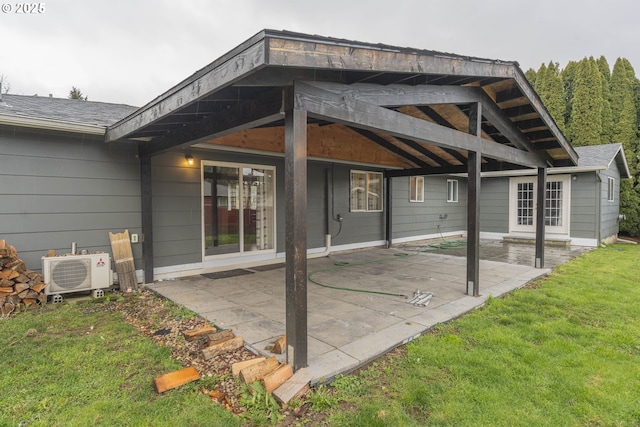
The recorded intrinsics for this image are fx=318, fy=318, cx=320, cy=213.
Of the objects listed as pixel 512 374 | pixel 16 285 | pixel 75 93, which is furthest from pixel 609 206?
pixel 75 93

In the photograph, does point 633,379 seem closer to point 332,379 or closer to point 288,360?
point 332,379

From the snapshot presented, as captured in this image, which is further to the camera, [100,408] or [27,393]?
[27,393]

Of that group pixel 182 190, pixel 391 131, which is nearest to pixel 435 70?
pixel 391 131

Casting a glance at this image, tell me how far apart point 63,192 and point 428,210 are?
9087 millimetres

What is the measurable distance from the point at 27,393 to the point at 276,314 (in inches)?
78.4

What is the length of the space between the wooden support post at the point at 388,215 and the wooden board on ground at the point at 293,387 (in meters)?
6.60

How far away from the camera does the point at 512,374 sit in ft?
7.68

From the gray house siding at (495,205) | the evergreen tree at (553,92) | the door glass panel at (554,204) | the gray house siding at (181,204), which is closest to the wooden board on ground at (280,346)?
the gray house siding at (181,204)

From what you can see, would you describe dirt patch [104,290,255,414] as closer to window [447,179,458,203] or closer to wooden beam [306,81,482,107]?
wooden beam [306,81,482,107]

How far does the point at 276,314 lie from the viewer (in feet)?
11.3

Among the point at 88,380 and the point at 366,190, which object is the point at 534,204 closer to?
the point at 366,190

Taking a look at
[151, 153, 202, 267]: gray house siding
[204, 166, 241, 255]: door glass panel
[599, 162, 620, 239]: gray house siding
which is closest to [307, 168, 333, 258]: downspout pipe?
[204, 166, 241, 255]: door glass panel

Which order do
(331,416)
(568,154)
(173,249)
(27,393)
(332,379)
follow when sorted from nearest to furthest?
(331,416)
(27,393)
(332,379)
(173,249)
(568,154)

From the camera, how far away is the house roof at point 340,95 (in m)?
2.12
